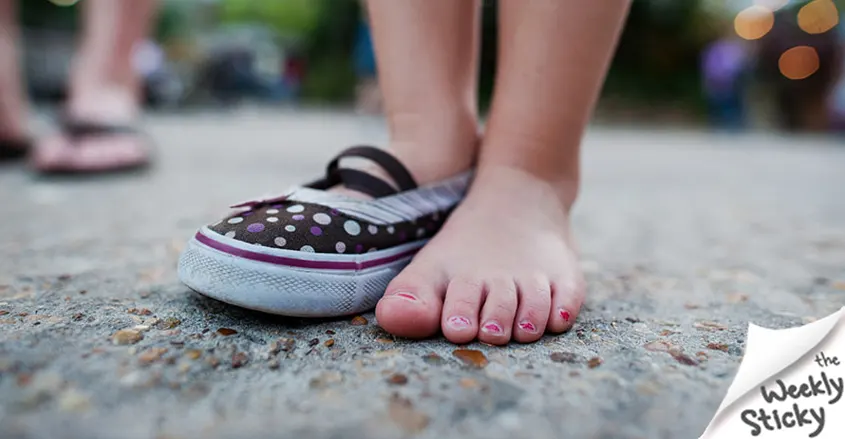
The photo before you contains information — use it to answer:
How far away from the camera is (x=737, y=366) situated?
0.57 meters

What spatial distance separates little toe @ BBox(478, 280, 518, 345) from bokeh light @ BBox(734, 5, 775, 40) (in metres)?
8.67

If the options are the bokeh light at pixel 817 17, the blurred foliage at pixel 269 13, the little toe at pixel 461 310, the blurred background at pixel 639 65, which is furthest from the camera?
the blurred foliage at pixel 269 13

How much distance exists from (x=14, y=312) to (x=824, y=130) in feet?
25.7

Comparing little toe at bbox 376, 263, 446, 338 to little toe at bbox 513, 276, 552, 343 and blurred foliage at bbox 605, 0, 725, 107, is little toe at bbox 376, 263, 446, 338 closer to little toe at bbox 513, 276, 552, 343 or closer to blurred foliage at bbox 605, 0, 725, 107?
little toe at bbox 513, 276, 552, 343

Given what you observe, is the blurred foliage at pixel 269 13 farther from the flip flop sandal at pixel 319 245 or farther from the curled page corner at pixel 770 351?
the curled page corner at pixel 770 351

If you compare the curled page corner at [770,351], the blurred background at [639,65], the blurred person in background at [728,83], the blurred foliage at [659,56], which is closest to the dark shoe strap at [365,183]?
the curled page corner at [770,351]

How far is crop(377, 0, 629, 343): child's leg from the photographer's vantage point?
623 millimetres

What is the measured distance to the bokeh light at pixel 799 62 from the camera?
7.11m

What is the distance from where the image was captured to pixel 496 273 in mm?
678

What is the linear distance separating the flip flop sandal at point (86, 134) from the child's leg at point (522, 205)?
118cm

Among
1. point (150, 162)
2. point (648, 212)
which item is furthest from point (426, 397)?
point (150, 162)

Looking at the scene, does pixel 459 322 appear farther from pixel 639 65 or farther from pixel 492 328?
pixel 639 65

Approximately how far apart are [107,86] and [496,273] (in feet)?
5.09

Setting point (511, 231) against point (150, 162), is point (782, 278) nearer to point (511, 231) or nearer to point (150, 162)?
point (511, 231)
